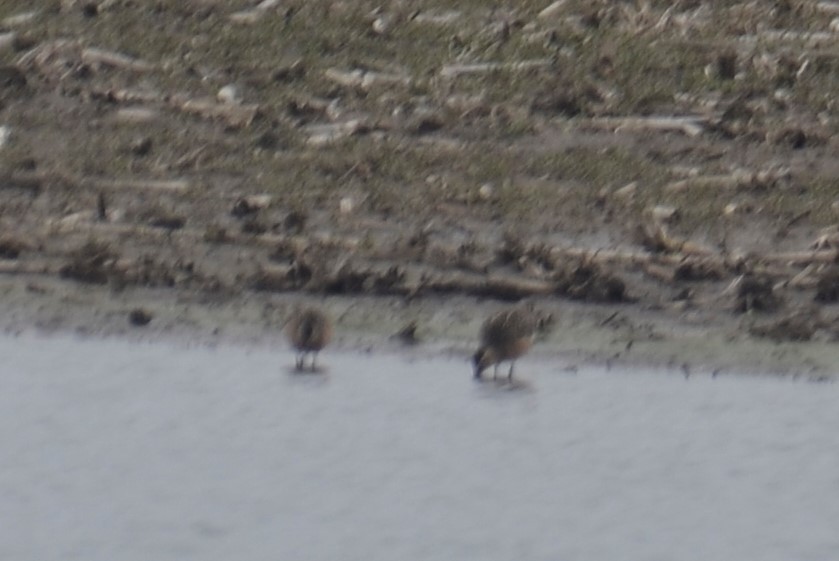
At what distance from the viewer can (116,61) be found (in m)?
14.1

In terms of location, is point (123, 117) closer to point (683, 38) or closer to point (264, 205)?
point (264, 205)

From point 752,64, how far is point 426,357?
3.16m

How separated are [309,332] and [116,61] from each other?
330 cm

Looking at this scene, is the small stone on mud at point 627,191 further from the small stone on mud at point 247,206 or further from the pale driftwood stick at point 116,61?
the pale driftwood stick at point 116,61

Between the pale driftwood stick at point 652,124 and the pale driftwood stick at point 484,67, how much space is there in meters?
0.59

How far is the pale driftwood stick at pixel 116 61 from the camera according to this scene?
14.1 meters

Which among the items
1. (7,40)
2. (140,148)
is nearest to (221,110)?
(140,148)

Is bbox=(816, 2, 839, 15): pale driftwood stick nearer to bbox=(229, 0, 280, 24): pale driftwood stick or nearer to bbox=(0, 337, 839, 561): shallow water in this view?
bbox=(229, 0, 280, 24): pale driftwood stick

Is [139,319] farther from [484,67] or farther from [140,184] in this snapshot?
[484,67]

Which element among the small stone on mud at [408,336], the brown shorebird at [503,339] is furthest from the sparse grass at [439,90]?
the brown shorebird at [503,339]

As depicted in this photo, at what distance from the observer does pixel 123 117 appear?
13648 millimetres

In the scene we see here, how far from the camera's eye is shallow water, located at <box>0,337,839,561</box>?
9.66 m

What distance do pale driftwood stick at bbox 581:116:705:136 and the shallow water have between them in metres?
2.26

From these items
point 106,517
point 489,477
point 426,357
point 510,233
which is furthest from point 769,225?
point 106,517
